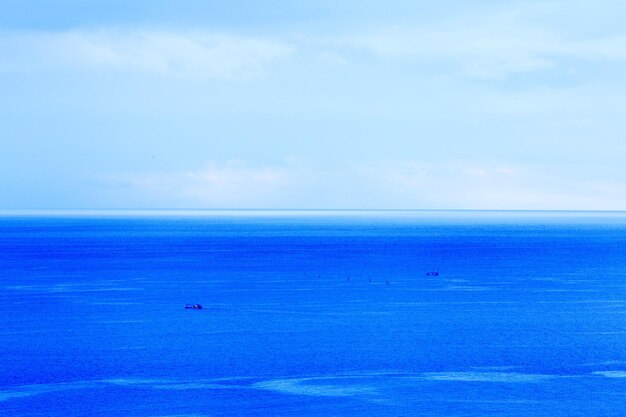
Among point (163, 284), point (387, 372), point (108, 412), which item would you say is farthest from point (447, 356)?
point (163, 284)

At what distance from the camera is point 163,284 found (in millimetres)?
71438

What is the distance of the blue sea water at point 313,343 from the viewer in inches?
1225

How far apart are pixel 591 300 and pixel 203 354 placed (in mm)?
31342

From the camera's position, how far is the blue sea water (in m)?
31.1

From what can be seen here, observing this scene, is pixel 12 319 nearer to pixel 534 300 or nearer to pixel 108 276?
pixel 108 276

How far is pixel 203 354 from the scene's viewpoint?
39.4m

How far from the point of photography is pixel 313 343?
42.2 m

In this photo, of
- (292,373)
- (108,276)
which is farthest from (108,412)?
(108,276)

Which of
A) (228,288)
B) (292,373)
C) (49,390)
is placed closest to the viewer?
(49,390)

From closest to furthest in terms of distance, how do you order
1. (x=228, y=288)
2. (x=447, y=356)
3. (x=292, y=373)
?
(x=292, y=373)
(x=447, y=356)
(x=228, y=288)

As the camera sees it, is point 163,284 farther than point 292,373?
Yes

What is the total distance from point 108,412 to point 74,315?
23196 mm

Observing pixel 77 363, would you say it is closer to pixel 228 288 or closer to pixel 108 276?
pixel 228 288

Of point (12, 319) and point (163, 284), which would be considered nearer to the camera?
point (12, 319)
